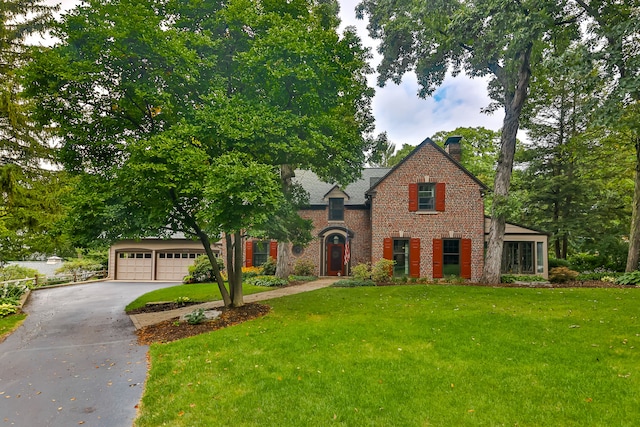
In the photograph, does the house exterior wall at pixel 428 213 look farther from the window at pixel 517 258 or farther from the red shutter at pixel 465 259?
the window at pixel 517 258

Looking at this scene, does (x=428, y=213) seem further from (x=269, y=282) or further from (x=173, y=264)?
(x=173, y=264)

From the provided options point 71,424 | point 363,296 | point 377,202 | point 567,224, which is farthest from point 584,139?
point 71,424

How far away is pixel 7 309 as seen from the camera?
1169 centimetres

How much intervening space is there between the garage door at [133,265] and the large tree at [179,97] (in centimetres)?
1558

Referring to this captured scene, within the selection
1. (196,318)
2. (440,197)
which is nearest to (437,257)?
(440,197)

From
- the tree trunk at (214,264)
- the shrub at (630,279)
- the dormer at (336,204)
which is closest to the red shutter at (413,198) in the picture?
the dormer at (336,204)

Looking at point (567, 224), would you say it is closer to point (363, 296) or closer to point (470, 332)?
point (363, 296)

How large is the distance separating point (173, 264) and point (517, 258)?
72.3 feet

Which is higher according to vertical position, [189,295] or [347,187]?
[347,187]

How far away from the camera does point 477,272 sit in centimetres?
1917

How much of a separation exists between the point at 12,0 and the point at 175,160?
13137mm

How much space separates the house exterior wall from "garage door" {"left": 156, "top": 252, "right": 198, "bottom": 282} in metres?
13.2

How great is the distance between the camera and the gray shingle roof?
22.5 metres

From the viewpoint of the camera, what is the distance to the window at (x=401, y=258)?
19.8 meters
